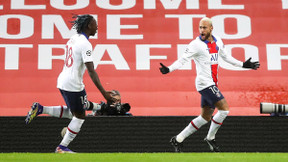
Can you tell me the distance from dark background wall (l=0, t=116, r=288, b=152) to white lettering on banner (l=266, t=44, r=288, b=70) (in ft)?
4.36

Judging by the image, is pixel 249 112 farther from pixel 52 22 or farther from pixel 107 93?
pixel 52 22

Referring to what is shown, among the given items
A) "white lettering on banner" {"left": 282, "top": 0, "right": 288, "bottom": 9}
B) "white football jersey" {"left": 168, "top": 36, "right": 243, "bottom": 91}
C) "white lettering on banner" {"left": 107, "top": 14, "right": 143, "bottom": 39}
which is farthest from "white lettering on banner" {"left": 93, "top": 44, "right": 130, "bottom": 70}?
"white lettering on banner" {"left": 282, "top": 0, "right": 288, "bottom": 9}

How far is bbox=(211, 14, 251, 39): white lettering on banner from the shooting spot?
6207 millimetres

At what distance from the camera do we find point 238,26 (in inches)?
246

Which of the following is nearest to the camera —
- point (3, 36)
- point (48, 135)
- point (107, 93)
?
point (107, 93)

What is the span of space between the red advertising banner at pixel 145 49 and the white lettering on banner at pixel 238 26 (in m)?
0.02

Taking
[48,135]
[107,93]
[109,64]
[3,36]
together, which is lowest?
[48,135]

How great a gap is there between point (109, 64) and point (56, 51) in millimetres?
840

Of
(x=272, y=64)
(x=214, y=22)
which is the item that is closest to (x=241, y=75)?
(x=272, y=64)

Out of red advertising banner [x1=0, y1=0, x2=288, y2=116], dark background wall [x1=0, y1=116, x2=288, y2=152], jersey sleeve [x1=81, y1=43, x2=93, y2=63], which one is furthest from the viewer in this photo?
red advertising banner [x1=0, y1=0, x2=288, y2=116]

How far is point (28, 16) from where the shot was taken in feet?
20.5

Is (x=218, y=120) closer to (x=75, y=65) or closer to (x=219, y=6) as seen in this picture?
(x=75, y=65)

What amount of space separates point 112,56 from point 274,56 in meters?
2.47

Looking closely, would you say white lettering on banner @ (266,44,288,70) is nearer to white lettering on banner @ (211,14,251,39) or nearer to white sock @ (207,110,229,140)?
white lettering on banner @ (211,14,251,39)
